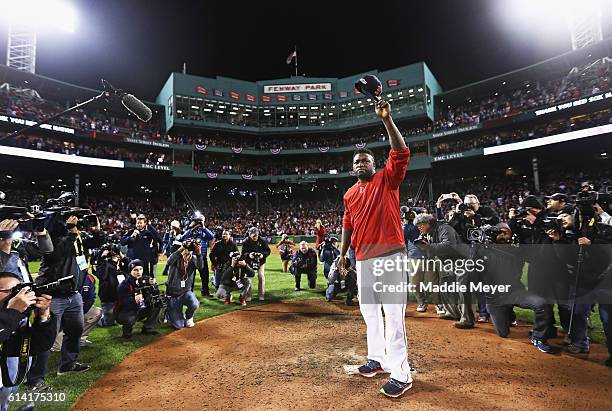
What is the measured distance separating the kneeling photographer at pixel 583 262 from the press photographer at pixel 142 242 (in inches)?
328

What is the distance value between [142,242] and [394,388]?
23.3 feet

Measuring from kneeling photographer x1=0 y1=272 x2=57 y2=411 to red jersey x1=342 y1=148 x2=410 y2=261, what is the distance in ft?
9.08

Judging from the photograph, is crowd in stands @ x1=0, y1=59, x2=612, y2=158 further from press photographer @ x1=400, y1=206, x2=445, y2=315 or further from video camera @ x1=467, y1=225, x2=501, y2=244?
video camera @ x1=467, y1=225, x2=501, y2=244

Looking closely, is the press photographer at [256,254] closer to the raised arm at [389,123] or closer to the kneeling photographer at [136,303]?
the kneeling photographer at [136,303]

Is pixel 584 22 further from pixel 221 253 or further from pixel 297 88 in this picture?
pixel 221 253

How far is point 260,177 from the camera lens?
37469 millimetres

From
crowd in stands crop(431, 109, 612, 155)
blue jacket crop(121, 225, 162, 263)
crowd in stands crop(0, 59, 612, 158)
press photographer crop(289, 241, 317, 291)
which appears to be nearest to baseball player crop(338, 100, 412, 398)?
press photographer crop(289, 241, 317, 291)

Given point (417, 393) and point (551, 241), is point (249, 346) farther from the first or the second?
point (551, 241)

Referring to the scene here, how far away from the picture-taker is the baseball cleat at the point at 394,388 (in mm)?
3031

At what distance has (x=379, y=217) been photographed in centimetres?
327

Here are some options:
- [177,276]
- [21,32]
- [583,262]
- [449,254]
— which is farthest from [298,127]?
[583,262]

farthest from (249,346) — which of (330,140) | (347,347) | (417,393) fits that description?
(330,140)

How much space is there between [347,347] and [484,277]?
273cm

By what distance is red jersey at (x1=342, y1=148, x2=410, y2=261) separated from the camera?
3.18 metres
